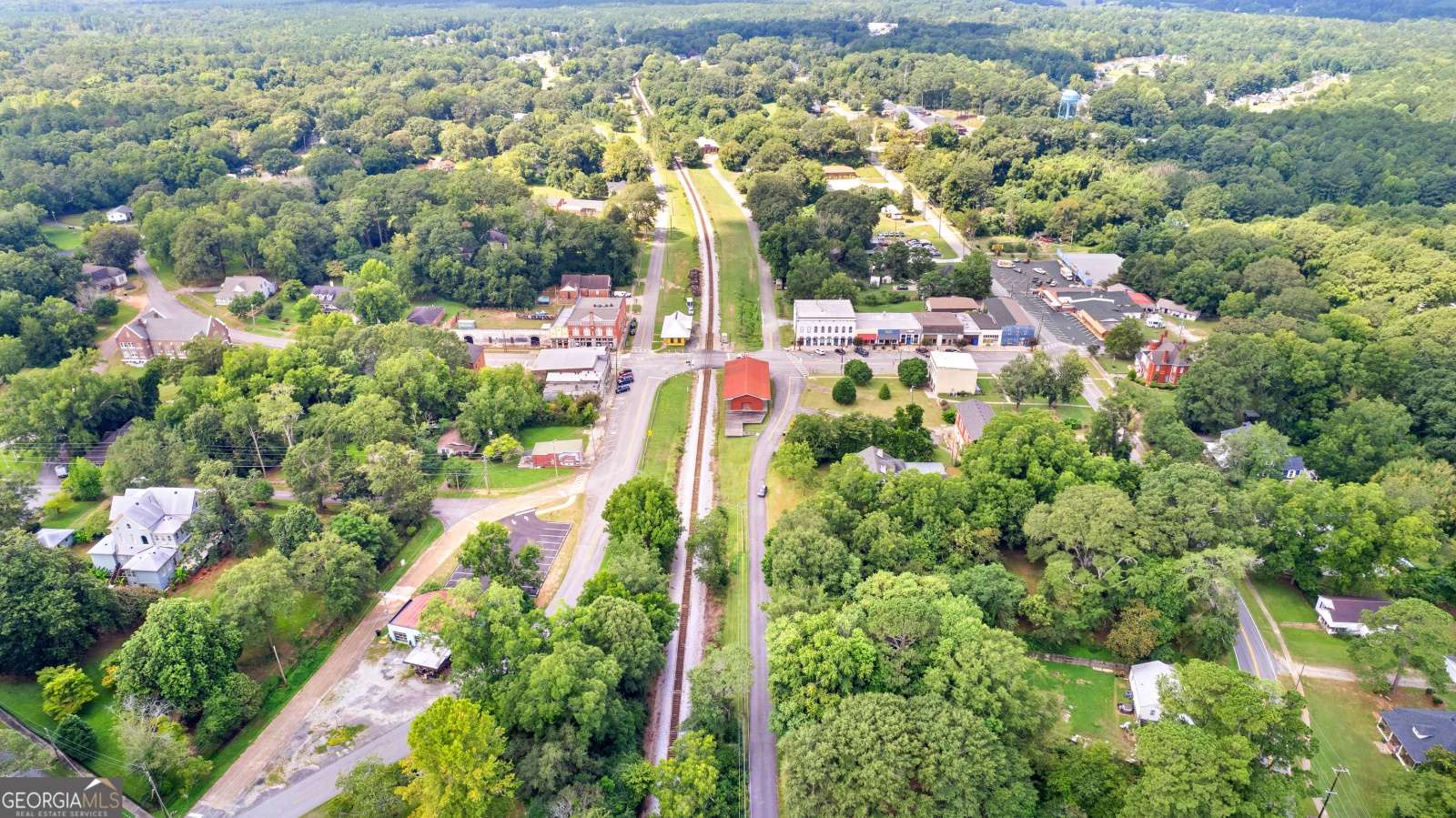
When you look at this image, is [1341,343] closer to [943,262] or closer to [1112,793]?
[943,262]

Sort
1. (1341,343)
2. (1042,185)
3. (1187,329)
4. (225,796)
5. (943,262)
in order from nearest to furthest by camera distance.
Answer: (225,796) → (1341,343) → (1187,329) → (943,262) → (1042,185)

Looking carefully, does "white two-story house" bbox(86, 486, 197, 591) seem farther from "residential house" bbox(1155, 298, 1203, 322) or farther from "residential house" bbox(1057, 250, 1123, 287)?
"residential house" bbox(1155, 298, 1203, 322)

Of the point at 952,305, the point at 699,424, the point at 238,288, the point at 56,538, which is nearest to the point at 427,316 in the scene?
the point at 238,288

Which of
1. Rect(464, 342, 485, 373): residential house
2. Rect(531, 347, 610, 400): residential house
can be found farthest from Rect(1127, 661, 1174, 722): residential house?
Rect(464, 342, 485, 373): residential house

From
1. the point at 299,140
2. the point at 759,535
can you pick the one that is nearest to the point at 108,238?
the point at 299,140

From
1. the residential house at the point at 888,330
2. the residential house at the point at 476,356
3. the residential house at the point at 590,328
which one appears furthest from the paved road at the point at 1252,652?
the residential house at the point at 476,356

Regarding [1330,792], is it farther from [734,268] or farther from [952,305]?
[734,268]

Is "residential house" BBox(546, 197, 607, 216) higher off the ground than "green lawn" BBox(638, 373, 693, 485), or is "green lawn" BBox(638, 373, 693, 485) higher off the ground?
"residential house" BBox(546, 197, 607, 216)

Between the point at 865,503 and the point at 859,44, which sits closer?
the point at 865,503
